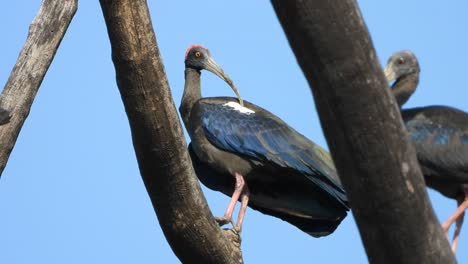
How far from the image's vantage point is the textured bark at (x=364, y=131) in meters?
3.08

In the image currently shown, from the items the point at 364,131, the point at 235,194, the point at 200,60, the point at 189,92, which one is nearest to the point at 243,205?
the point at 235,194

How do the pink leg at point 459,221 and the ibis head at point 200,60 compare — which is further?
the ibis head at point 200,60

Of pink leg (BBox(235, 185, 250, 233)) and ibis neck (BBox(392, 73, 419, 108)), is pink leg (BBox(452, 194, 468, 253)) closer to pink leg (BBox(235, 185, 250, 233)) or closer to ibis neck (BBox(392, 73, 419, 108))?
ibis neck (BBox(392, 73, 419, 108))

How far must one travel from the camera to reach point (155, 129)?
202 inches

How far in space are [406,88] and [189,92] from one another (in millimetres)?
2113

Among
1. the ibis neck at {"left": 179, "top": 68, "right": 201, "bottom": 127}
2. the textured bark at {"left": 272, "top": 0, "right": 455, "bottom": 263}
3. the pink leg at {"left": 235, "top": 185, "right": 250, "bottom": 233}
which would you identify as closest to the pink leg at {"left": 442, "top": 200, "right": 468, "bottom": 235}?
the pink leg at {"left": 235, "top": 185, "right": 250, "bottom": 233}

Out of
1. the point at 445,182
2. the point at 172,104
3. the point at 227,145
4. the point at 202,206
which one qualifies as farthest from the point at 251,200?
the point at 172,104

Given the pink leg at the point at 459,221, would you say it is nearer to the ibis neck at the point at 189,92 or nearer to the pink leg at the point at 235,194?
the pink leg at the point at 235,194

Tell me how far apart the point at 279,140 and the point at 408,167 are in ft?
19.5

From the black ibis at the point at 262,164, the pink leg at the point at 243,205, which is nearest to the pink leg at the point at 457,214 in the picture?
the black ibis at the point at 262,164

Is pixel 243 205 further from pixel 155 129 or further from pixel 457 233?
pixel 155 129

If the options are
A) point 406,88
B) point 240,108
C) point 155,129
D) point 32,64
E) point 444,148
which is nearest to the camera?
point 155,129

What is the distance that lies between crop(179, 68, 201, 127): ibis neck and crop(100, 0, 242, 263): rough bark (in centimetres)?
402

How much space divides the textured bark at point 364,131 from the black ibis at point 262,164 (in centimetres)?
506
